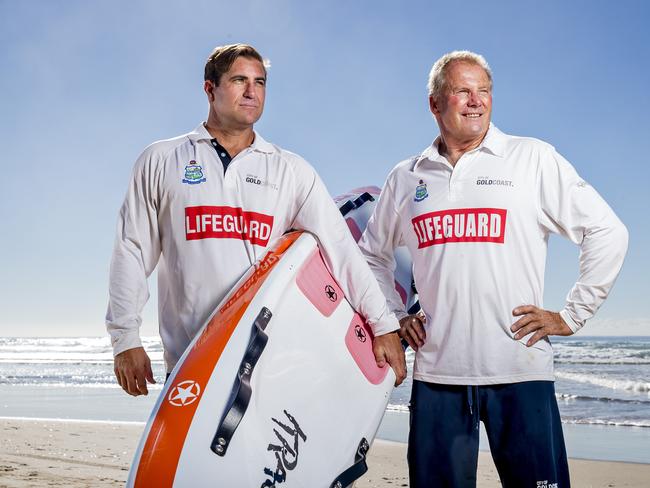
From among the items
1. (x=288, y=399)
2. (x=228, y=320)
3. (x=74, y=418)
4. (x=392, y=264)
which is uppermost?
(x=392, y=264)

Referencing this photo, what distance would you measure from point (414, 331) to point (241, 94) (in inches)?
39.9

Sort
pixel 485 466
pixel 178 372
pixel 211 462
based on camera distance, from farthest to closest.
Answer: pixel 485 466 → pixel 178 372 → pixel 211 462

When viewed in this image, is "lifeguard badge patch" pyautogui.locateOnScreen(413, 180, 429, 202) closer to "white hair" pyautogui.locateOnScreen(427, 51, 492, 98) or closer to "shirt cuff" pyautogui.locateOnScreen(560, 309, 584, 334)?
"white hair" pyautogui.locateOnScreen(427, 51, 492, 98)

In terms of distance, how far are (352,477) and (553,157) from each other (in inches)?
50.4

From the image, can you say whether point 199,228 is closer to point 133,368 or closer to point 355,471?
point 133,368

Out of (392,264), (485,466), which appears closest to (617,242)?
(392,264)

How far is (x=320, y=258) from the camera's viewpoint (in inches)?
105

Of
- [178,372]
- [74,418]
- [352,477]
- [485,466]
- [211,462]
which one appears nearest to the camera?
[211,462]

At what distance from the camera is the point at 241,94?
2.48 meters

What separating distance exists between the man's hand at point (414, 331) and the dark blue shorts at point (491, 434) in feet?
0.50

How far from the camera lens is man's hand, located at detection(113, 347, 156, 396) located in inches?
92.9

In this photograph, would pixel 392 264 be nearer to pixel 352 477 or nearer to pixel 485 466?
pixel 352 477

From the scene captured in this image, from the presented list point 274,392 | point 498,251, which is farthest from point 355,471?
point 498,251

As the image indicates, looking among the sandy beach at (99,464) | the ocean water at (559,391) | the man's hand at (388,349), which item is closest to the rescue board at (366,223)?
the man's hand at (388,349)
